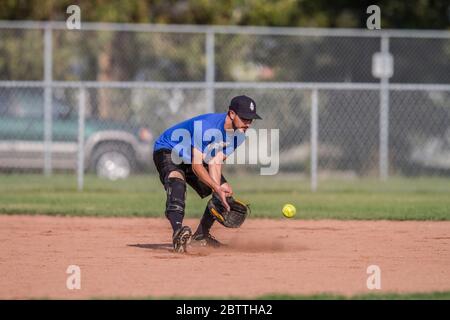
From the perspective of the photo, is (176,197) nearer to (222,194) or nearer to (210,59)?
(222,194)

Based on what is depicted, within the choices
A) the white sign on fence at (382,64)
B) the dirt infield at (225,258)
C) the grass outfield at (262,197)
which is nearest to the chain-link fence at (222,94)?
the white sign on fence at (382,64)

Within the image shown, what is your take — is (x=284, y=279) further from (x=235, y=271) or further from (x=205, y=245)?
(x=205, y=245)

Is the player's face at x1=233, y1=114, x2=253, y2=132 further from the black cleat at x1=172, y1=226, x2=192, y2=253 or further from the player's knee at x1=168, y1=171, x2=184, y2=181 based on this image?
the black cleat at x1=172, y1=226, x2=192, y2=253

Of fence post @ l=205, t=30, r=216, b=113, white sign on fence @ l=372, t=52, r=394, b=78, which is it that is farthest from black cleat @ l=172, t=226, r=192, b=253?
white sign on fence @ l=372, t=52, r=394, b=78

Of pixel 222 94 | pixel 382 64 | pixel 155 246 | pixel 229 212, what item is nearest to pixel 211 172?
pixel 229 212

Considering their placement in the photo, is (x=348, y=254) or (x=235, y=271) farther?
(x=348, y=254)

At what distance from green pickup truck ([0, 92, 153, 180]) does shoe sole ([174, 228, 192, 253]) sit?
10364mm

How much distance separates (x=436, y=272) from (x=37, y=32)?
49.7ft

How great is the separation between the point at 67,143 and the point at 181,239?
1089cm

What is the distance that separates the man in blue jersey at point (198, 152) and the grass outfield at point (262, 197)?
4086 mm

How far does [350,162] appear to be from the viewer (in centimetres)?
2186

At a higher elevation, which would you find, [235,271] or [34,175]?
[34,175]

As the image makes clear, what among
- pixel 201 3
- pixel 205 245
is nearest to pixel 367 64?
pixel 201 3

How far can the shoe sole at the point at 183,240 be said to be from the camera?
10.4 metres
